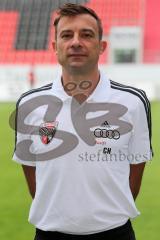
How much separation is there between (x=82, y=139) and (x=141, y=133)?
1.13 ft

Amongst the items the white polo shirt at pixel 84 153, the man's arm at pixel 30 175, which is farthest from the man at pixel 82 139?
the man's arm at pixel 30 175

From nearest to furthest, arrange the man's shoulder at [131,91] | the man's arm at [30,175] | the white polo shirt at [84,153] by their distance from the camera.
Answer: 1. the white polo shirt at [84,153]
2. the man's shoulder at [131,91]
3. the man's arm at [30,175]

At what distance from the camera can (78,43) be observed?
2.02m

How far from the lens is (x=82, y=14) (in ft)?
6.73

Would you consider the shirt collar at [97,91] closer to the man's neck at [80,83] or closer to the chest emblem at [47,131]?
the man's neck at [80,83]

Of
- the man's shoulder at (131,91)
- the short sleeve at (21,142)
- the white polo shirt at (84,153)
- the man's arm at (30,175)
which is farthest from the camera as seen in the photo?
the man's arm at (30,175)

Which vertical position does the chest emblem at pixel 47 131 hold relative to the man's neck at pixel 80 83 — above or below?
below

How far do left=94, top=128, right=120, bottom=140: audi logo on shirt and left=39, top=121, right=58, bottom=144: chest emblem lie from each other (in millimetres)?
182

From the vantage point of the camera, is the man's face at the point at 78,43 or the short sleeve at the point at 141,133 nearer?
the man's face at the point at 78,43

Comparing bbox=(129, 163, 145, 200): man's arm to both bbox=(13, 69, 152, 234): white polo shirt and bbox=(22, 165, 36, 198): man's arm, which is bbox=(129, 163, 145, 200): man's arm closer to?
bbox=(13, 69, 152, 234): white polo shirt

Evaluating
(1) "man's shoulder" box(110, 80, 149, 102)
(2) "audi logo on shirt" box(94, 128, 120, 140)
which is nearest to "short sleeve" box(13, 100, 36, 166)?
(2) "audi logo on shirt" box(94, 128, 120, 140)

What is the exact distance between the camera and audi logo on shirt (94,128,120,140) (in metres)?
2.05

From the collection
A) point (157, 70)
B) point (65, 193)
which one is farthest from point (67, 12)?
point (157, 70)

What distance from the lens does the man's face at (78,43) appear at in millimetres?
2023
